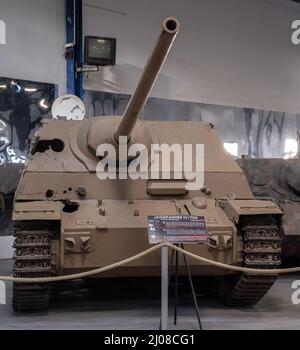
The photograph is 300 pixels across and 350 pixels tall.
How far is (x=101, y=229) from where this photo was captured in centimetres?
596

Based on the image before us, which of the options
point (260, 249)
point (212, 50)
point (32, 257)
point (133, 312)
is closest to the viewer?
point (32, 257)

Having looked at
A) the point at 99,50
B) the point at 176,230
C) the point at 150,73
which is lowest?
the point at 176,230

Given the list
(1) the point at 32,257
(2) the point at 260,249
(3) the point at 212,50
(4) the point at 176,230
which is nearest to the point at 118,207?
(1) the point at 32,257

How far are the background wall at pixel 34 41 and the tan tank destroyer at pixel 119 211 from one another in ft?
14.4

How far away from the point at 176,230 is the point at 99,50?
7.15 meters

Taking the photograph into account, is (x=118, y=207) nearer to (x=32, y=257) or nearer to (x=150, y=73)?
(x=32, y=257)

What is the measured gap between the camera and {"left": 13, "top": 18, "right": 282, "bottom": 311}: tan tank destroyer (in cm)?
588

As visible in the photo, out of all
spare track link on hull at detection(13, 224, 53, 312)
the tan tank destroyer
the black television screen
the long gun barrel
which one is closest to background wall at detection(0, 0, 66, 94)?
the black television screen

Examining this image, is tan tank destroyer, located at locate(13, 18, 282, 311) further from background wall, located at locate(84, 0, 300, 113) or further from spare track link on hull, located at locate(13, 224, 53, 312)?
background wall, located at locate(84, 0, 300, 113)

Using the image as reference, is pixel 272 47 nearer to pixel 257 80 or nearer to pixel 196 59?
pixel 257 80

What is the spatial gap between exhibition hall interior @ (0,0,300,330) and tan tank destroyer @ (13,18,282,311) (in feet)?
0.05

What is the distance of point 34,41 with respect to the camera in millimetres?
11688

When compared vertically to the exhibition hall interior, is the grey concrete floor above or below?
below

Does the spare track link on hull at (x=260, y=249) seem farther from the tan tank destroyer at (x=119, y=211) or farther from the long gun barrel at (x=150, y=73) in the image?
the long gun barrel at (x=150, y=73)
